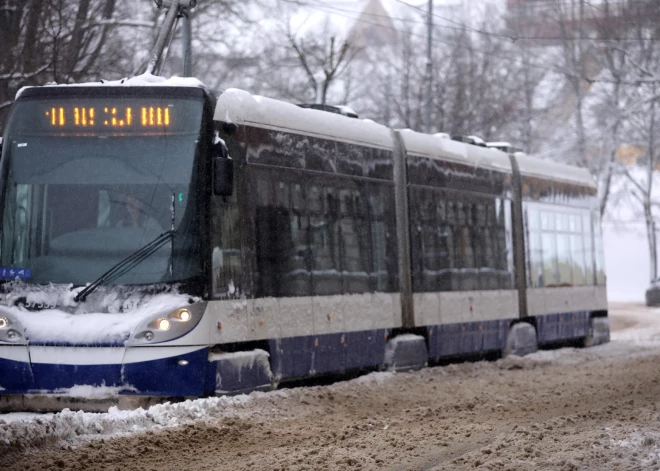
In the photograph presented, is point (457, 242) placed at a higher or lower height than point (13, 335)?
higher

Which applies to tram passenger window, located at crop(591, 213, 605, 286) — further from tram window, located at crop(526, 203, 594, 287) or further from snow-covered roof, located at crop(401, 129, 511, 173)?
snow-covered roof, located at crop(401, 129, 511, 173)

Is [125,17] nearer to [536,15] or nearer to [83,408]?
[83,408]

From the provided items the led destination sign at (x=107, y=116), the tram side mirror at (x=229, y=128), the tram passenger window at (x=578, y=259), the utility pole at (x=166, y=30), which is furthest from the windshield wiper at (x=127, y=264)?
the tram passenger window at (x=578, y=259)

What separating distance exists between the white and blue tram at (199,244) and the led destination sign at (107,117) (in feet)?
0.04

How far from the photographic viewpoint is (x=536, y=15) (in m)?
52.0

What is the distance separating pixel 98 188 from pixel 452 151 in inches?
304

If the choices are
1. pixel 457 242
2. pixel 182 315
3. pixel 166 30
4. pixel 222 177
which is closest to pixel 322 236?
pixel 222 177

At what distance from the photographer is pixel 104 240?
12125 mm

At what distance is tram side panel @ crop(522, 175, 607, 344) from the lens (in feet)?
70.6

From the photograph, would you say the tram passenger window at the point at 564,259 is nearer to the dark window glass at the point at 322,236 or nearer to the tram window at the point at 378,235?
the dark window glass at the point at 322,236

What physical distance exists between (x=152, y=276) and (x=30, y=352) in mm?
1267

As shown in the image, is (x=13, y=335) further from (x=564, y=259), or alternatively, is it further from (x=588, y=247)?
(x=588, y=247)

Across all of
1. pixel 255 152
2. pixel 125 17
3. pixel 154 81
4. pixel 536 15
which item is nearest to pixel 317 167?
pixel 255 152

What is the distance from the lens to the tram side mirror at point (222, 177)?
12.3 meters
